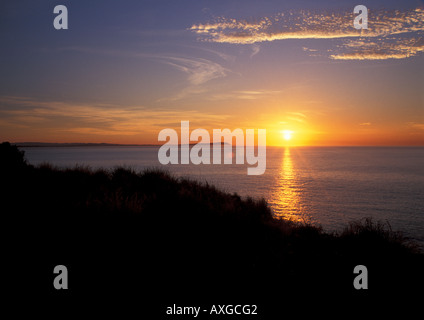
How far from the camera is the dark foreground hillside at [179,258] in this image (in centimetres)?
533

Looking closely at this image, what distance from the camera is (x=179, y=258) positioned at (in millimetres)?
6348

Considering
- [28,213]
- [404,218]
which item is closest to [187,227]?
[28,213]

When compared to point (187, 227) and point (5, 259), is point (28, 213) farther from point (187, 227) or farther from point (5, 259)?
point (187, 227)

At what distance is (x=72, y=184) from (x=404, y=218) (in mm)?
21609

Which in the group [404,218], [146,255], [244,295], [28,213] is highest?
[28,213]

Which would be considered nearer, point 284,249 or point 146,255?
point 146,255

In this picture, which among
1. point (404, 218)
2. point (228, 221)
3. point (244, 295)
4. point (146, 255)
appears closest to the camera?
point (244, 295)

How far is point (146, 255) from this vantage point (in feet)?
20.7

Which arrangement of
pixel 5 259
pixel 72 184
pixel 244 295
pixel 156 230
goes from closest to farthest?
1. pixel 244 295
2. pixel 5 259
3. pixel 156 230
4. pixel 72 184

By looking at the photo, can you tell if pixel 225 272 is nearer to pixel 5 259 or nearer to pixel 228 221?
pixel 228 221

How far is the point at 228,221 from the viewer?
8.59m

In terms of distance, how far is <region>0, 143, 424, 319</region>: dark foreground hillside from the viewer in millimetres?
5328
